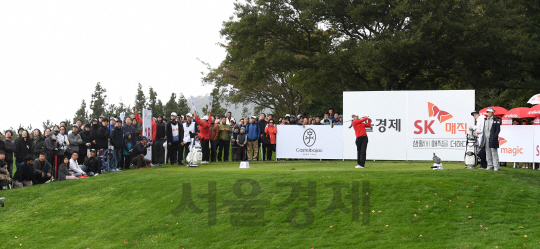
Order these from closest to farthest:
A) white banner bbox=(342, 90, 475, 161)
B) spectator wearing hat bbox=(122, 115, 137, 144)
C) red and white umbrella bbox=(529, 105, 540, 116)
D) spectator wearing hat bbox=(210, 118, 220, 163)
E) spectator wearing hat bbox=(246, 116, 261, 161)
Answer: red and white umbrella bbox=(529, 105, 540, 116)
white banner bbox=(342, 90, 475, 161)
spectator wearing hat bbox=(122, 115, 137, 144)
spectator wearing hat bbox=(210, 118, 220, 163)
spectator wearing hat bbox=(246, 116, 261, 161)

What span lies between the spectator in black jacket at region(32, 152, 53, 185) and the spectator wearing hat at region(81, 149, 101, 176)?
1.28m

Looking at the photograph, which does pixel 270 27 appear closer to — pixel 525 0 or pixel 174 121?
pixel 174 121

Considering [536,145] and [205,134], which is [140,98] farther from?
[536,145]

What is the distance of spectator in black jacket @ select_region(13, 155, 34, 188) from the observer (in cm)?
1627

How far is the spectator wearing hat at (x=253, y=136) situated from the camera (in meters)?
22.4

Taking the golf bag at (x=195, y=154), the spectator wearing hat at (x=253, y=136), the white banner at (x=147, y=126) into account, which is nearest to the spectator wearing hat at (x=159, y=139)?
the white banner at (x=147, y=126)

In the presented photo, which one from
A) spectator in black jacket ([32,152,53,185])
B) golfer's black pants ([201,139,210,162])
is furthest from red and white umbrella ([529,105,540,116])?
spectator in black jacket ([32,152,53,185])

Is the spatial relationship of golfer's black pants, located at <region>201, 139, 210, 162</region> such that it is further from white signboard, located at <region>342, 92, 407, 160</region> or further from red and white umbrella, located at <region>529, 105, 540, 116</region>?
red and white umbrella, located at <region>529, 105, 540, 116</region>

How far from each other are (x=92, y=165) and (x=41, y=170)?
1827 mm

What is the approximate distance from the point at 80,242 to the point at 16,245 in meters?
1.69

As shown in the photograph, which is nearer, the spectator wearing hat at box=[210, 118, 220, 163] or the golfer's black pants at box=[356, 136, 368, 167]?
the golfer's black pants at box=[356, 136, 368, 167]

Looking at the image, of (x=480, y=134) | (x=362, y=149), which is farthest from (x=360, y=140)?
(x=480, y=134)

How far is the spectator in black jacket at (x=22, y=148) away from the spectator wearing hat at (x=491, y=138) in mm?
15225

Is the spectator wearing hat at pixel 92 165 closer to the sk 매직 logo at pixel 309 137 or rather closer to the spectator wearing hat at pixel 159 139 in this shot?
the spectator wearing hat at pixel 159 139
